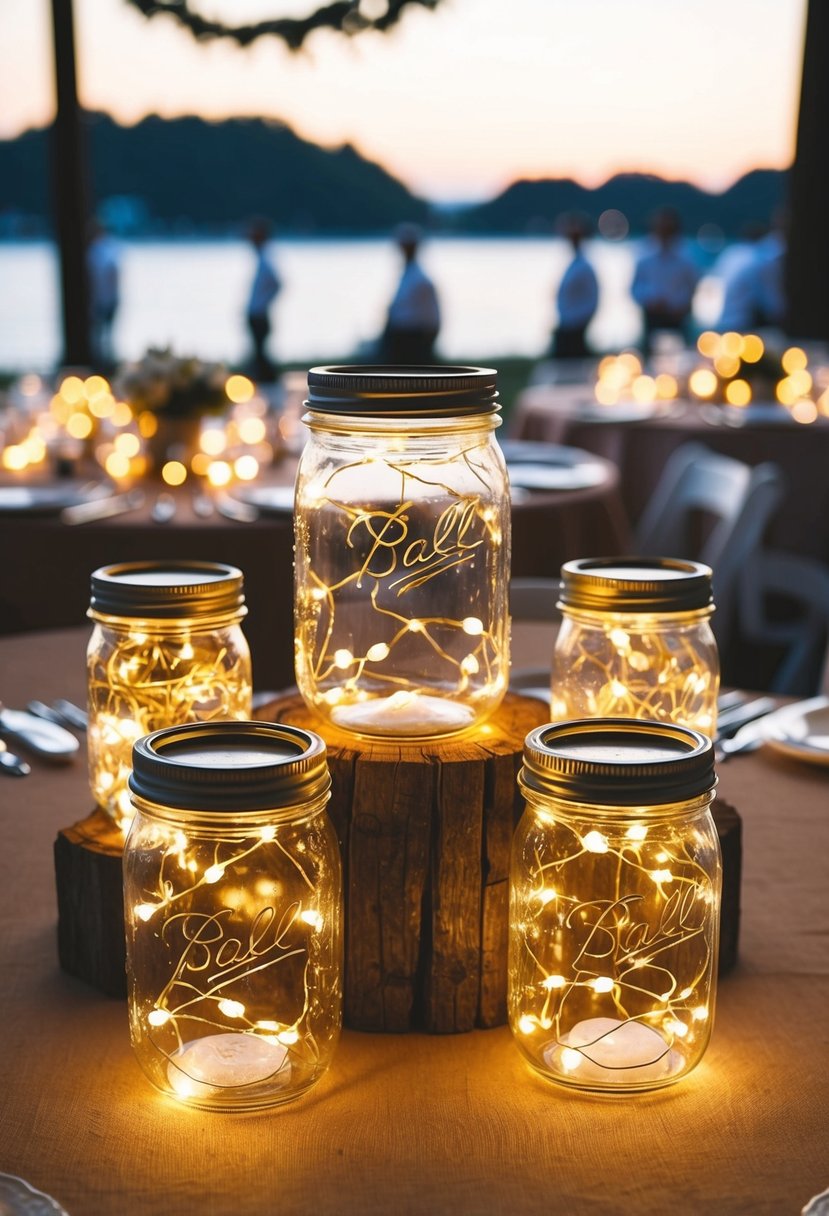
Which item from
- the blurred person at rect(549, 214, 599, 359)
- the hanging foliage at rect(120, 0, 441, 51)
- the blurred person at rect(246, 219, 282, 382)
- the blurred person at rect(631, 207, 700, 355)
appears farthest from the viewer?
the blurred person at rect(246, 219, 282, 382)

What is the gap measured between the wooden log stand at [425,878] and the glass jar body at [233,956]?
10cm

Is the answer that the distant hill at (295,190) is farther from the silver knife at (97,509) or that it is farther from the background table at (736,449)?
the silver knife at (97,509)

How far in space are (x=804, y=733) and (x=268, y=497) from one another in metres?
1.78

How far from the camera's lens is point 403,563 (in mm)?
1048

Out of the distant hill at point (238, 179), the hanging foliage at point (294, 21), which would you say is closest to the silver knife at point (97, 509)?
the hanging foliage at point (294, 21)

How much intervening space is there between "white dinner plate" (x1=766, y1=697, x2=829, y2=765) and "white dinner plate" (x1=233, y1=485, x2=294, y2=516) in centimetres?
146

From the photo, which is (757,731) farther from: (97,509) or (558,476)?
(558,476)

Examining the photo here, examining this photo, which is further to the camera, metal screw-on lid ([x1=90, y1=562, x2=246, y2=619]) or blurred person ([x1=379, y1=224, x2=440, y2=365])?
blurred person ([x1=379, y1=224, x2=440, y2=365])

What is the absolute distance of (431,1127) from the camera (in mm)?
862

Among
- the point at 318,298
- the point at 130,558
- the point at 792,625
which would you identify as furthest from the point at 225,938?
the point at 318,298

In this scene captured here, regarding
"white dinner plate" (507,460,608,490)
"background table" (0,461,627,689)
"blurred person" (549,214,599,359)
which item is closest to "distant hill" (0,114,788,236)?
"blurred person" (549,214,599,359)

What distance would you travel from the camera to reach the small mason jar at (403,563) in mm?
995

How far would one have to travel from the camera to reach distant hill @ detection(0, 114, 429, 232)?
13.8m

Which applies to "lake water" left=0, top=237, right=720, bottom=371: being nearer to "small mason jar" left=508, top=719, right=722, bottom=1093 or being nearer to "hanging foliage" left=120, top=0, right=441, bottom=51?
"hanging foliage" left=120, top=0, right=441, bottom=51
